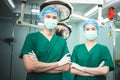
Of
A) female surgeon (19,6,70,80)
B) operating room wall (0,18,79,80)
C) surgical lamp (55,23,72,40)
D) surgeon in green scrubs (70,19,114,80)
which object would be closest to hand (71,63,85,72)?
surgeon in green scrubs (70,19,114,80)

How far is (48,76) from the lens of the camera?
1919mm

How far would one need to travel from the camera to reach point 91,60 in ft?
7.03

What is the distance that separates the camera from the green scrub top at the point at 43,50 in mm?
1918

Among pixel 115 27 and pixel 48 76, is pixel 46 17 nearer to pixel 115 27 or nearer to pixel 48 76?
pixel 48 76

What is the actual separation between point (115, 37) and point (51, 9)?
3.43 metres

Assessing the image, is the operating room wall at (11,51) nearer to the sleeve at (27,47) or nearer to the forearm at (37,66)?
the sleeve at (27,47)

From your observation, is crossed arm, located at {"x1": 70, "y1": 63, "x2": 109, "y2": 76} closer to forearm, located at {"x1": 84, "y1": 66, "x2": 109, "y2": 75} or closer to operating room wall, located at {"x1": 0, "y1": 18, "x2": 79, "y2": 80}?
forearm, located at {"x1": 84, "y1": 66, "x2": 109, "y2": 75}

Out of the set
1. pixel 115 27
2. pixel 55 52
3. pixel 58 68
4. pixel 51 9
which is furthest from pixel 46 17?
pixel 115 27

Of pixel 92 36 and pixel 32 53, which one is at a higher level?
pixel 92 36

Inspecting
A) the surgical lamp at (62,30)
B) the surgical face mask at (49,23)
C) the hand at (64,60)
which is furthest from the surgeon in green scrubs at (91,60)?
the surgical lamp at (62,30)

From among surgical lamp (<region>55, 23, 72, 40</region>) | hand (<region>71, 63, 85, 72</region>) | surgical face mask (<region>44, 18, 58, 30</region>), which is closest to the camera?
surgical face mask (<region>44, 18, 58, 30</region>)

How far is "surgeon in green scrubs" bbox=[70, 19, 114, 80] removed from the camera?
6.76 ft

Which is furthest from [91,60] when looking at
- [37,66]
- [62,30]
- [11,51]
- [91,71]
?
[11,51]

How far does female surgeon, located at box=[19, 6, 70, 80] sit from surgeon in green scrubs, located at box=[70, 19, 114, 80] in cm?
20
